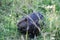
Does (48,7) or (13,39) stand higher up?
(48,7)

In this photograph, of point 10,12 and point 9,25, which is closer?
point 9,25

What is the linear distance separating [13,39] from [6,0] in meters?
1.19

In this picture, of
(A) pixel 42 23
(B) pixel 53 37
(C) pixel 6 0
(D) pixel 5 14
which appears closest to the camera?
(B) pixel 53 37

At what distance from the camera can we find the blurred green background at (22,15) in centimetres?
364

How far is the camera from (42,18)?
3959 mm

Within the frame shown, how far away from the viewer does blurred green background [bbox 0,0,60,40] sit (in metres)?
3.64

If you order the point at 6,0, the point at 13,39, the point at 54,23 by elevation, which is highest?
the point at 6,0

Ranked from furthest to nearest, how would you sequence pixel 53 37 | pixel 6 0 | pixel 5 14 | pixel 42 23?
pixel 6 0 < pixel 5 14 < pixel 42 23 < pixel 53 37

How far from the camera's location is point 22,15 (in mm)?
4293

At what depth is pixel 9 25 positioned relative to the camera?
4023 millimetres

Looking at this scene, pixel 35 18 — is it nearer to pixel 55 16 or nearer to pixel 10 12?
pixel 55 16

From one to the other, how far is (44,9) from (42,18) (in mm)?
545

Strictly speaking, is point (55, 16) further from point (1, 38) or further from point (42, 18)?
point (1, 38)

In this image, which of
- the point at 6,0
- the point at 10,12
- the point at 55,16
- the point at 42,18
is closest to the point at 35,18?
the point at 42,18
